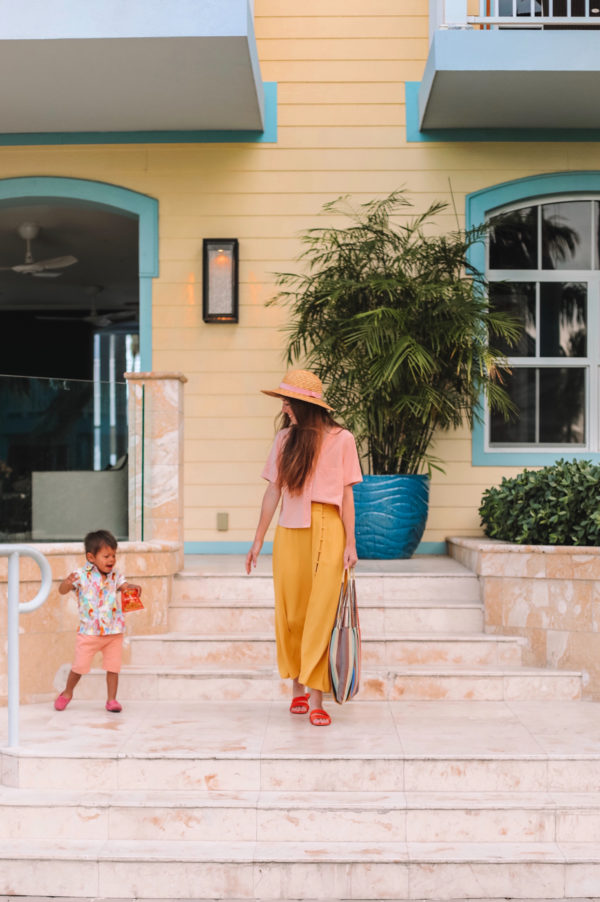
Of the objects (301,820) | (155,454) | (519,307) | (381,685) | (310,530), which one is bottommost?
(301,820)

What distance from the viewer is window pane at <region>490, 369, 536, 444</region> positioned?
7.19 meters

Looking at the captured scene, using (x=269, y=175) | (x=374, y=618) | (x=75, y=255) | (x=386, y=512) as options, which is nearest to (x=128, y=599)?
(x=374, y=618)

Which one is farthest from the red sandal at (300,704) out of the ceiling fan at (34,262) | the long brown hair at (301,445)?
the ceiling fan at (34,262)

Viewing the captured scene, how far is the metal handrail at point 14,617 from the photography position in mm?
3977

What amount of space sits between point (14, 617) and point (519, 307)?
4536 millimetres

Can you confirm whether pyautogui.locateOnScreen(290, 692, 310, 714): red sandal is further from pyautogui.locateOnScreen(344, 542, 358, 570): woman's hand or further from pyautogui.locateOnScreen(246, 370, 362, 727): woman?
pyautogui.locateOnScreen(344, 542, 358, 570): woman's hand

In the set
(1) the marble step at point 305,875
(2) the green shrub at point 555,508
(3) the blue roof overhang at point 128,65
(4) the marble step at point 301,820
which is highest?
(3) the blue roof overhang at point 128,65

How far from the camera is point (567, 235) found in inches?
286

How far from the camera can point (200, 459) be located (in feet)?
23.3

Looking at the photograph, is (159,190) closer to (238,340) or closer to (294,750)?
(238,340)

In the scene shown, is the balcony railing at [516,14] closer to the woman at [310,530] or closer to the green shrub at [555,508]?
the green shrub at [555,508]

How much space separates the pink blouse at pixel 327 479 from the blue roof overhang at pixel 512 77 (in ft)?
10.2

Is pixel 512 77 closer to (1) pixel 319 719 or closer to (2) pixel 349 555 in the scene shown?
(2) pixel 349 555

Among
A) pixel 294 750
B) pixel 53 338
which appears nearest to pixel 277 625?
pixel 294 750
